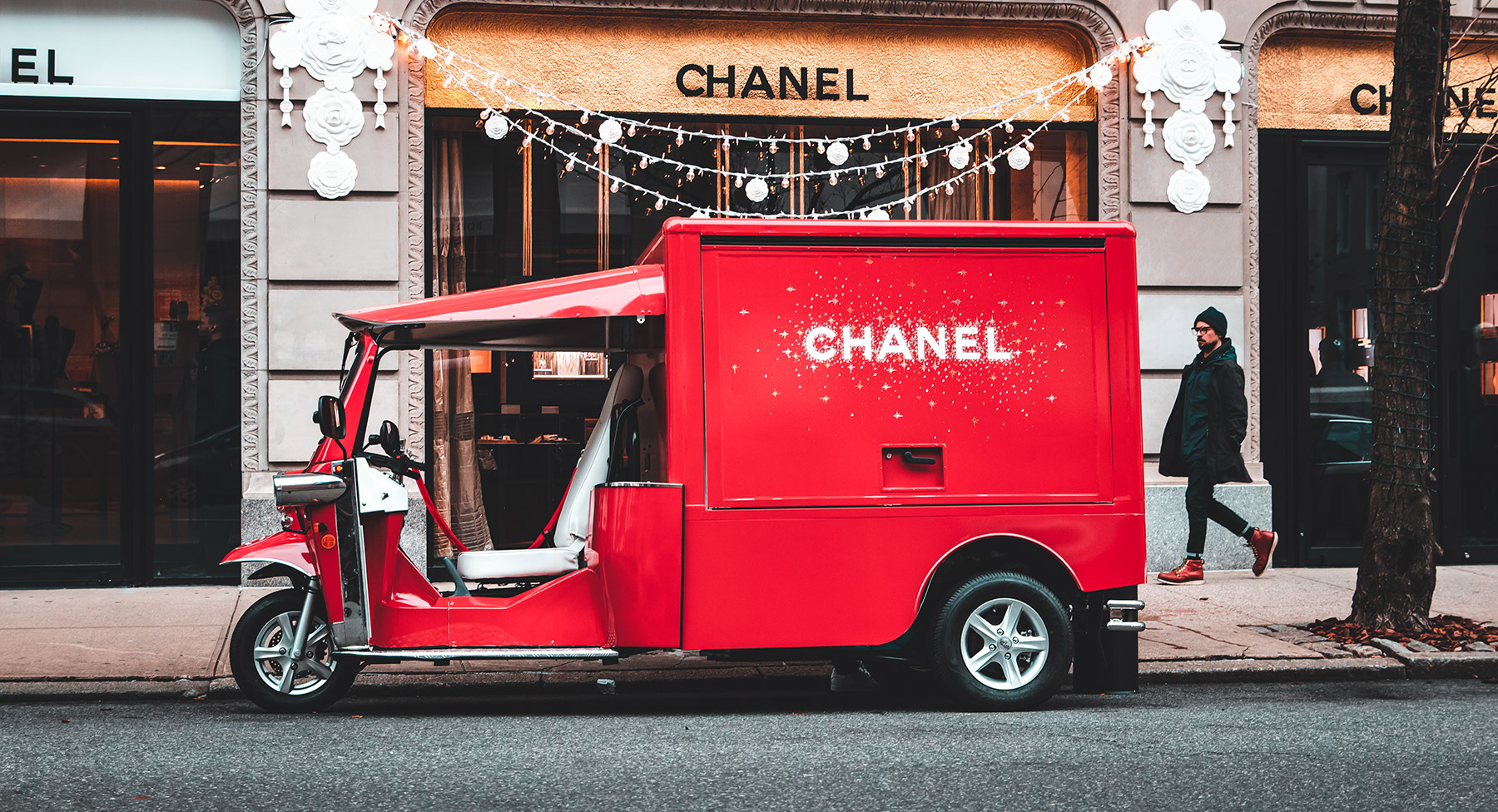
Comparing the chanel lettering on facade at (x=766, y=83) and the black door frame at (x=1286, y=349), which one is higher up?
the chanel lettering on facade at (x=766, y=83)

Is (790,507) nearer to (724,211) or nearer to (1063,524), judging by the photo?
(1063,524)

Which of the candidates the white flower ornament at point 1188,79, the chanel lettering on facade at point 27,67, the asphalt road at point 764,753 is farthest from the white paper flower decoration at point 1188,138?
the chanel lettering on facade at point 27,67

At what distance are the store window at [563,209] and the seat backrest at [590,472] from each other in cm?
349

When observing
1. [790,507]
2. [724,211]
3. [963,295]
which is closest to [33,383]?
[724,211]

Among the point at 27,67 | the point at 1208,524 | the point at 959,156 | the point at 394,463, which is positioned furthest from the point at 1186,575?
the point at 27,67

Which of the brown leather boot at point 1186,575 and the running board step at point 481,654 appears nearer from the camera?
the running board step at point 481,654

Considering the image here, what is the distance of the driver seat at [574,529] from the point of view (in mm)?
6250

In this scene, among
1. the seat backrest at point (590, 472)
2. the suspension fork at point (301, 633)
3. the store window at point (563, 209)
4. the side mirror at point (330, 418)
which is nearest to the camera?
the side mirror at point (330, 418)

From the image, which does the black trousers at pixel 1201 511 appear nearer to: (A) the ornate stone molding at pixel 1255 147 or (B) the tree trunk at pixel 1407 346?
(A) the ornate stone molding at pixel 1255 147

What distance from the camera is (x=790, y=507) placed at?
5875 mm

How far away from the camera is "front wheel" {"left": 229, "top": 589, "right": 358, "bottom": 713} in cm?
596

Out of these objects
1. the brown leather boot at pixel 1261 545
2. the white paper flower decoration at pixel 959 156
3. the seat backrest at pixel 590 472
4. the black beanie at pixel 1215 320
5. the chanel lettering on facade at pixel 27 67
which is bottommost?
the brown leather boot at pixel 1261 545

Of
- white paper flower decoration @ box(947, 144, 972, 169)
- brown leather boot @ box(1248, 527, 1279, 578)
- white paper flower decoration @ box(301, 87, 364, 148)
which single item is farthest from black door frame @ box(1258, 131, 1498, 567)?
white paper flower decoration @ box(301, 87, 364, 148)

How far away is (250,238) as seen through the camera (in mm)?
9922
